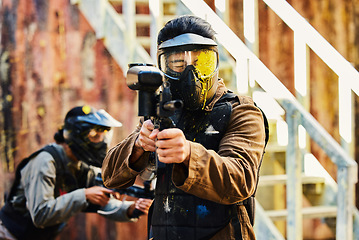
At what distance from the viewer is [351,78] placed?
3.86 meters

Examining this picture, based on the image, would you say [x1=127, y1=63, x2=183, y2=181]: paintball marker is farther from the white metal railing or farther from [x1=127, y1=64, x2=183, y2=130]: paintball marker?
the white metal railing

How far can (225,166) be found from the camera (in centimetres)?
183

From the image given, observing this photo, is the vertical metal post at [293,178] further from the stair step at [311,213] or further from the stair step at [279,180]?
the stair step at [279,180]

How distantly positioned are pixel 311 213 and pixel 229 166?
8.05ft

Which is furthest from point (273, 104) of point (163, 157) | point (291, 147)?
point (163, 157)

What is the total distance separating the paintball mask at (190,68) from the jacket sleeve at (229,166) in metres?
0.17

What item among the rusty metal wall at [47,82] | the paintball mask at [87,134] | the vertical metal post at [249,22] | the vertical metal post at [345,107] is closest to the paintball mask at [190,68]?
the paintball mask at [87,134]

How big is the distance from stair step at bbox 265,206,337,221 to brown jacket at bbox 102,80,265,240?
6.57 ft

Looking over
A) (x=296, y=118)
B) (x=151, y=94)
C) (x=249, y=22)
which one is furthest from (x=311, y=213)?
(x=151, y=94)

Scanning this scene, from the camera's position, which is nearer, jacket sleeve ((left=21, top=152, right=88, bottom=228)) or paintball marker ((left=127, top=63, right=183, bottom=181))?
paintball marker ((left=127, top=63, right=183, bottom=181))

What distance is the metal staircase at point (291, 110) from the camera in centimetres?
366

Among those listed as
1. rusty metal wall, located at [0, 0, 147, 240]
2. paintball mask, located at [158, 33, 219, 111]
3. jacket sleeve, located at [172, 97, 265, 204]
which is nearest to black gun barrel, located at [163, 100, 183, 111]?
jacket sleeve, located at [172, 97, 265, 204]

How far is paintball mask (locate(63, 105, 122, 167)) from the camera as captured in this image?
393 cm

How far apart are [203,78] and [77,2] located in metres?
3.66
